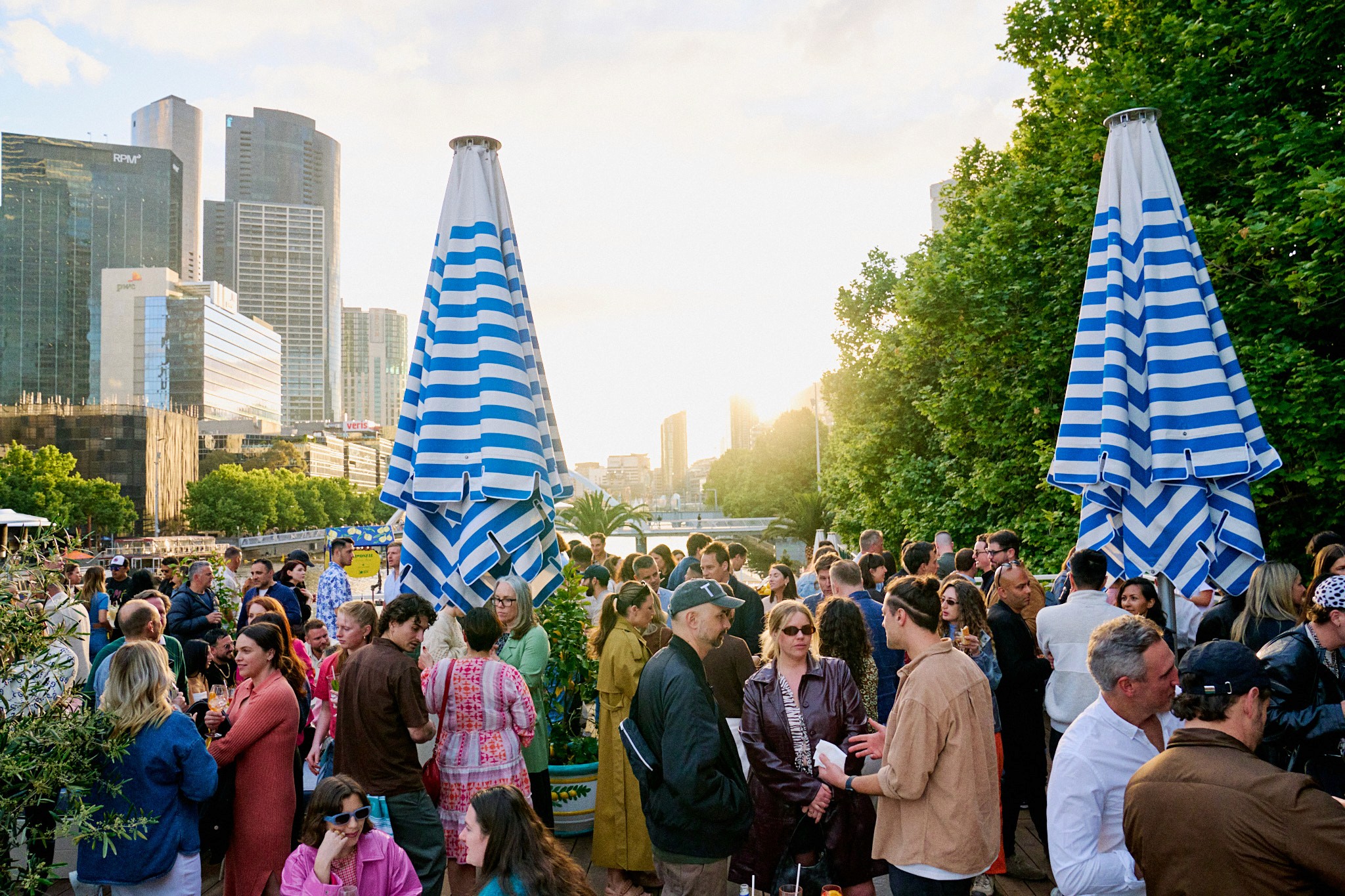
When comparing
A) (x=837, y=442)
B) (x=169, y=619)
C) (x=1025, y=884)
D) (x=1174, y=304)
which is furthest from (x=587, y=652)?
(x=837, y=442)

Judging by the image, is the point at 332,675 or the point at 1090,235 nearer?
the point at 332,675


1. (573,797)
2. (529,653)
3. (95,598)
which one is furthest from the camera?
(95,598)

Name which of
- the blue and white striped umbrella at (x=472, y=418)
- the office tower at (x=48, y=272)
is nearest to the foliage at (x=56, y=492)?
the blue and white striped umbrella at (x=472, y=418)

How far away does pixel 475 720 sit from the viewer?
4688 millimetres

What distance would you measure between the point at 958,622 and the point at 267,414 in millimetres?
158250

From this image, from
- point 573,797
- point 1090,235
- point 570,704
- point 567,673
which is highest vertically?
point 1090,235

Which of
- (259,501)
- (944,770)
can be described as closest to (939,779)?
(944,770)

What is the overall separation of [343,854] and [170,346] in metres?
144

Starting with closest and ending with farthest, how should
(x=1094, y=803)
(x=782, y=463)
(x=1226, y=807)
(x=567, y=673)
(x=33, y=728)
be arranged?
(x=1226, y=807) → (x=1094, y=803) → (x=33, y=728) → (x=567, y=673) → (x=782, y=463)

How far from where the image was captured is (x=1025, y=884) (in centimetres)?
543

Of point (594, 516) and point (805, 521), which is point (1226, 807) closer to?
point (594, 516)

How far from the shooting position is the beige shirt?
327 centimetres

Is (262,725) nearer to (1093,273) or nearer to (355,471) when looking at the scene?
(1093,273)

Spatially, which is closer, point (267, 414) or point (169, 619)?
point (169, 619)
